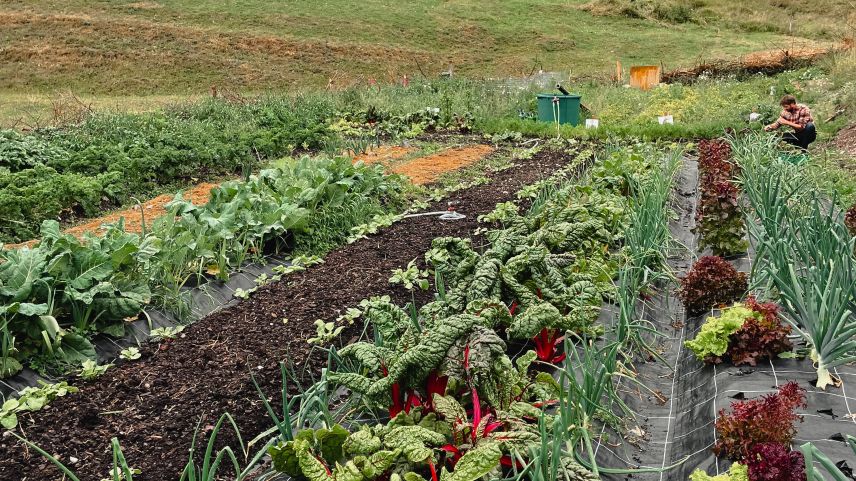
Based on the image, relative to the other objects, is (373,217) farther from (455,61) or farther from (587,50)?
(587,50)

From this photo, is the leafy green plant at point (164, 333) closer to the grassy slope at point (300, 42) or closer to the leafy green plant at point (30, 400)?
the leafy green plant at point (30, 400)

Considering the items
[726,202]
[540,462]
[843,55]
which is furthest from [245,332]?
[843,55]

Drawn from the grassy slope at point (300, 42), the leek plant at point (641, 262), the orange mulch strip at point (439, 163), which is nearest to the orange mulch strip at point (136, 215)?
the orange mulch strip at point (439, 163)

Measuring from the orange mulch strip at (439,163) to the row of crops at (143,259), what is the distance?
305 centimetres

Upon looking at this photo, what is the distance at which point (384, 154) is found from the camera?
12211 mm

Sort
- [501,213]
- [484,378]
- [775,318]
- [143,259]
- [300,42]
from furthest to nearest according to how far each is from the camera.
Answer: [300,42] < [501,213] < [143,259] < [775,318] < [484,378]

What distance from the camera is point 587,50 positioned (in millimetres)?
34719

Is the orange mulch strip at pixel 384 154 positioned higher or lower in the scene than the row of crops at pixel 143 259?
lower

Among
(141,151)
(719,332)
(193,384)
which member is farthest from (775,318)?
(141,151)

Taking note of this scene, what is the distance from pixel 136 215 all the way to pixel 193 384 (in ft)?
15.4

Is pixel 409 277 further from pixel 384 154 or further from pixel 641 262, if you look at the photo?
pixel 384 154

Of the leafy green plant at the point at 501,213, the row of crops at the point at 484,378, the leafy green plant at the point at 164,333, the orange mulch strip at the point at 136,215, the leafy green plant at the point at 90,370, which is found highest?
the row of crops at the point at 484,378

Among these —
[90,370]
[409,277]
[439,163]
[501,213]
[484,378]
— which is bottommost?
[439,163]

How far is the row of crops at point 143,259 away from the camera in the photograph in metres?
4.42
